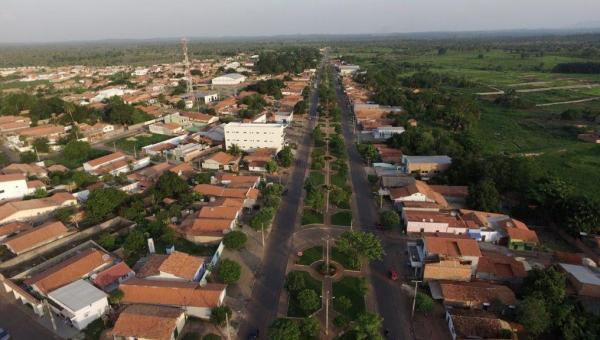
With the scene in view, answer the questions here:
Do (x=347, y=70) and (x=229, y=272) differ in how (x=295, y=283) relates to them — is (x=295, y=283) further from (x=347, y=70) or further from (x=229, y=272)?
(x=347, y=70)

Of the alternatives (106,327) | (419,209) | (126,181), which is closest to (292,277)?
(106,327)

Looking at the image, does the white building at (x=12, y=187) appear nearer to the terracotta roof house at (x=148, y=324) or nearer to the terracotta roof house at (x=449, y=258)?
the terracotta roof house at (x=148, y=324)

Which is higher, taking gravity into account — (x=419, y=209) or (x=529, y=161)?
(x=529, y=161)

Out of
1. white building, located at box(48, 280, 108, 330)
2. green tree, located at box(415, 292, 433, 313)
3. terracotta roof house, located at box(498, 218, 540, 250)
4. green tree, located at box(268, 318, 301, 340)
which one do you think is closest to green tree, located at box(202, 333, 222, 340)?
green tree, located at box(268, 318, 301, 340)

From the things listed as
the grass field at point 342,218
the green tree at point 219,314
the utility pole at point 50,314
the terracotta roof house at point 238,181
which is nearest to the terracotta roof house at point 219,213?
the terracotta roof house at point 238,181

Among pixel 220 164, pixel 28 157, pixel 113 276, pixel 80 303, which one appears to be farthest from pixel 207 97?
pixel 80 303

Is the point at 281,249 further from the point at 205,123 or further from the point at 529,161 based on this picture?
the point at 205,123
